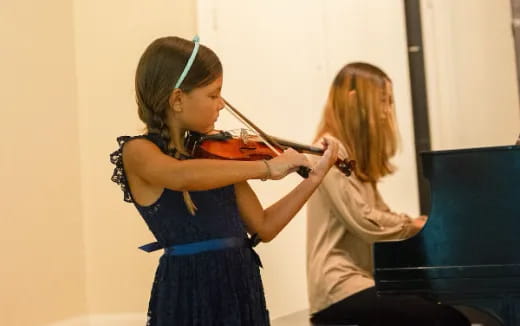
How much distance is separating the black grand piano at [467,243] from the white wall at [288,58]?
5.18 ft

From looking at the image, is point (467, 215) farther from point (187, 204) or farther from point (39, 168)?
point (39, 168)

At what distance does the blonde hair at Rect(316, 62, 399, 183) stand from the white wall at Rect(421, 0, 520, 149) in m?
0.40

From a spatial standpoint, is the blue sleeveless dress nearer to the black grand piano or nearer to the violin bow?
the violin bow

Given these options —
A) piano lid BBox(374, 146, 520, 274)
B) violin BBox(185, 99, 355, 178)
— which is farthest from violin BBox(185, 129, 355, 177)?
piano lid BBox(374, 146, 520, 274)

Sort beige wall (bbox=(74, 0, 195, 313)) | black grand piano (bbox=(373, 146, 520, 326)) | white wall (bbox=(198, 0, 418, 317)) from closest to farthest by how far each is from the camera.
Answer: black grand piano (bbox=(373, 146, 520, 326))
white wall (bbox=(198, 0, 418, 317))
beige wall (bbox=(74, 0, 195, 313))

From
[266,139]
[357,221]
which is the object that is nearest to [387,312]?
[357,221]

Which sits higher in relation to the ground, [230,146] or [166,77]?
[166,77]

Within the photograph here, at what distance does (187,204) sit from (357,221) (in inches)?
47.1

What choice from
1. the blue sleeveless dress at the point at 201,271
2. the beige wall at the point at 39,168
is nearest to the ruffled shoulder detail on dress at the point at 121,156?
the blue sleeveless dress at the point at 201,271

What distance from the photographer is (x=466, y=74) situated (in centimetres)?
369

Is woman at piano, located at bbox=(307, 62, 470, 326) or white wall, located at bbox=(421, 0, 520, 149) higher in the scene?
white wall, located at bbox=(421, 0, 520, 149)

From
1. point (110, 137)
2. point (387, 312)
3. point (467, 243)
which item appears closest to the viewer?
point (467, 243)

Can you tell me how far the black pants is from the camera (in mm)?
2670

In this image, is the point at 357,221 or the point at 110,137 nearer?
the point at 357,221
